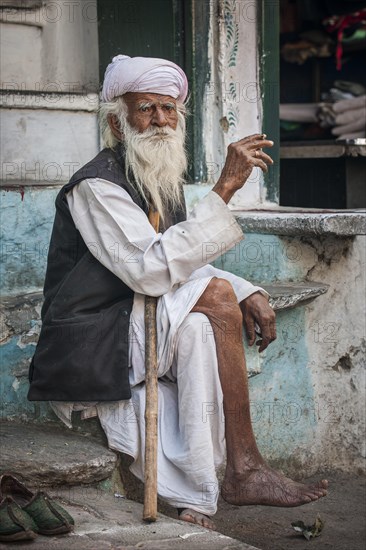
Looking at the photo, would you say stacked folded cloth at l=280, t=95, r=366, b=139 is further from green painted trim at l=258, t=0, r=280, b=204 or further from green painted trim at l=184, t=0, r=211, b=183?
green painted trim at l=184, t=0, r=211, b=183

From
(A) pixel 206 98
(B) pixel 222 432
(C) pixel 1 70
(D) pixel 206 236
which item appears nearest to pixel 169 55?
(A) pixel 206 98

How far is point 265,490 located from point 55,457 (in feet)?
2.60

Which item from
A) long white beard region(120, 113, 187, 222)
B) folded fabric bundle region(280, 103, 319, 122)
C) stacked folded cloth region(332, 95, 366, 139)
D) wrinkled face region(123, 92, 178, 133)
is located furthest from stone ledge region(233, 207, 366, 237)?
folded fabric bundle region(280, 103, 319, 122)

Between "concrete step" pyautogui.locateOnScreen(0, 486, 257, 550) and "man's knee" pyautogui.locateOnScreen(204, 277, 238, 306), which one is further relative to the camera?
"man's knee" pyautogui.locateOnScreen(204, 277, 238, 306)

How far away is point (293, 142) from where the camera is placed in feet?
24.3

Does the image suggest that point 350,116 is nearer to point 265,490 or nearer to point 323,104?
point 323,104

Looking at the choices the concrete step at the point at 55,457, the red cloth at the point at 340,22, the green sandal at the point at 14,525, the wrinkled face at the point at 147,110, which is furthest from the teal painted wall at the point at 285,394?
the red cloth at the point at 340,22

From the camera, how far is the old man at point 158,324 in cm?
367

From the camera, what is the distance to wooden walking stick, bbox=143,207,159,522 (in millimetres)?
3549

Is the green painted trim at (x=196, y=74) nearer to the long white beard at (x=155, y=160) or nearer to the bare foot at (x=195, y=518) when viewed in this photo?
the long white beard at (x=155, y=160)

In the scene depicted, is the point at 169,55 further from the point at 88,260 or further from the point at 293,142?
the point at 293,142

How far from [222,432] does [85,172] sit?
1089 mm

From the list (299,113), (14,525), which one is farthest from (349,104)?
(14,525)

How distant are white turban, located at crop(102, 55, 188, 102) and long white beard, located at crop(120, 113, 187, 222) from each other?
13 cm
